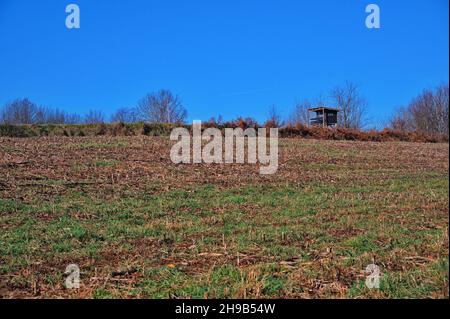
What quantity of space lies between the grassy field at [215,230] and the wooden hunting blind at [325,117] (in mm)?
27410

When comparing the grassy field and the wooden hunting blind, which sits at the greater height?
the wooden hunting blind

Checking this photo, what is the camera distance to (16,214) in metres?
9.16

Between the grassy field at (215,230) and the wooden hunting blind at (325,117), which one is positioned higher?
the wooden hunting blind at (325,117)

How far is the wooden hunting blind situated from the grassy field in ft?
89.9

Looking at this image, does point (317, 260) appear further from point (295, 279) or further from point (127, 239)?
point (127, 239)

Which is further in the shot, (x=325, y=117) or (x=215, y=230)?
(x=325, y=117)

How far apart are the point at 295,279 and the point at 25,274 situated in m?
3.59

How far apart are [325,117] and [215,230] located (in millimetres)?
38513

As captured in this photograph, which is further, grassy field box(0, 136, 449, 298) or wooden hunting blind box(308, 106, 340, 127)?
wooden hunting blind box(308, 106, 340, 127)

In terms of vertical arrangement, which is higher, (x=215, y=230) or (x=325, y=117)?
(x=325, y=117)

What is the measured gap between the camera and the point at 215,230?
788 cm

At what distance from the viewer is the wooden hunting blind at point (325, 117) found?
44.0m

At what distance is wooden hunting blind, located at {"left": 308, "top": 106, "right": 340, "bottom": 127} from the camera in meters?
44.0

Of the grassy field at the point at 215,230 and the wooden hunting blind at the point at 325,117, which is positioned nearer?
the grassy field at the point at 215,230
